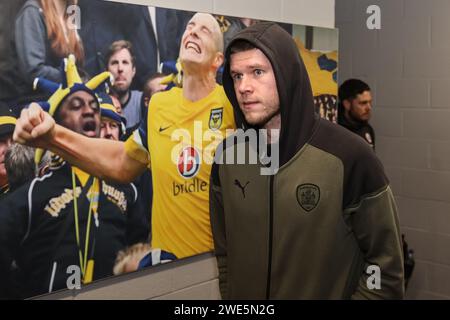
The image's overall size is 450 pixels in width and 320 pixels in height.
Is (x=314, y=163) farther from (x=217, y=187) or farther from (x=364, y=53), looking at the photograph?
(x=364, y=53)

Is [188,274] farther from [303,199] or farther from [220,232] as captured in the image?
[303,199]

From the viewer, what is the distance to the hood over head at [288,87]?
1261 millimetres

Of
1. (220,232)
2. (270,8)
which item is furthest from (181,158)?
(270,8)

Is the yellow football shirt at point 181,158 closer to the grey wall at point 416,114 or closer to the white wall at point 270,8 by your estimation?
the white wall at point 270,8

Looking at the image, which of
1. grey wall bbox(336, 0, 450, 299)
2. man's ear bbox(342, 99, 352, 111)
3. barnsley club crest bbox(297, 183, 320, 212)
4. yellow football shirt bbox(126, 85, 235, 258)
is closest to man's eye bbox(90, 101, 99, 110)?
yellow football shirt bbox(126, 85, 235, 258)

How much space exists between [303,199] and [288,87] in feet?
0.99

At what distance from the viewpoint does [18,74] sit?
3.88 feet

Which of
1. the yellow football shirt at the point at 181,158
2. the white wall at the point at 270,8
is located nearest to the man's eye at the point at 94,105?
the yellow football shirt at the point at 181,158

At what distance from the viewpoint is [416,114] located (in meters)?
2.91

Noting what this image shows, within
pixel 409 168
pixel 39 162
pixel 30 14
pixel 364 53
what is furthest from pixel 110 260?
pixel 364 53

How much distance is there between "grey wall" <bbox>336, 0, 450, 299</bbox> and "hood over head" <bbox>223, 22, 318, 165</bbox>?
5.95 feet

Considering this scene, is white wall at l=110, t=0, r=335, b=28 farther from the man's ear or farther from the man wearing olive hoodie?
the man's ear

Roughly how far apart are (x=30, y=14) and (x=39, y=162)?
370 mm

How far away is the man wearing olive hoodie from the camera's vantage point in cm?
123
